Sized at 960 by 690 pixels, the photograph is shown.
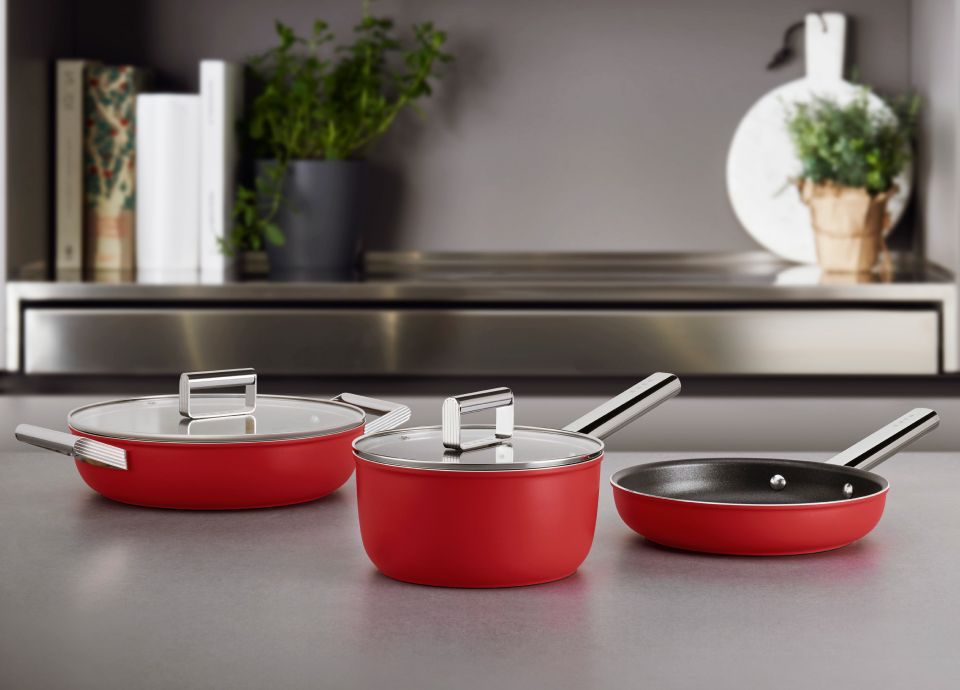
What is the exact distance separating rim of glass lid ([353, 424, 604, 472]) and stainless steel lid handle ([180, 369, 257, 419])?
6.8 inches

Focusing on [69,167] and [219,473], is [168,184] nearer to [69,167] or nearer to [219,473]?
[69,167]

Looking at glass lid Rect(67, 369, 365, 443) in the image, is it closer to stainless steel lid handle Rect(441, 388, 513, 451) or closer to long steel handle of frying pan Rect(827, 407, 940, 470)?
stainless steel lid handle Rect(441, 388, 513, 451)

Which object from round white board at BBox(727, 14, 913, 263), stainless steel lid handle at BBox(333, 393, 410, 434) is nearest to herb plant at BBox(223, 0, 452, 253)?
round white board at BBox(727, 14, 913, 263)

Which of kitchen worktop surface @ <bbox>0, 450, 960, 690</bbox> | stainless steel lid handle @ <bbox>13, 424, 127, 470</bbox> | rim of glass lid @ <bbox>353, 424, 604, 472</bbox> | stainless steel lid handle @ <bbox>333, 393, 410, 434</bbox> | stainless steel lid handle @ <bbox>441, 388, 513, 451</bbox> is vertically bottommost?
kitchen worktop surface @ <bbox>0, 450, 960, 690</bbox>

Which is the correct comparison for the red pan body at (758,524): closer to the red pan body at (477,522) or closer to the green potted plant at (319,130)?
the red pan body at (477,522)

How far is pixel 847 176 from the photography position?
2398 millimetres

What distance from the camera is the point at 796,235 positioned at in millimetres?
2633

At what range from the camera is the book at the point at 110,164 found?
2.51m

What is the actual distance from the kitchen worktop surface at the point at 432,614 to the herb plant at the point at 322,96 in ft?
5.77

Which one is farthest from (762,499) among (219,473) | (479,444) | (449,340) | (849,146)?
(849,146)

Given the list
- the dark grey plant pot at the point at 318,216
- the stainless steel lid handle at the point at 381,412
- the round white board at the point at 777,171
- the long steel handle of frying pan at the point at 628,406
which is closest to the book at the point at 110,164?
the dark grey plant pot at the point at 318,216

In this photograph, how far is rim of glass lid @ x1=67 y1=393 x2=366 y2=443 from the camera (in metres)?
0.78

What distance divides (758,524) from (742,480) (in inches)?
4.6

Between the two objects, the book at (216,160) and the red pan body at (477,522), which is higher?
the book at (216,160)
